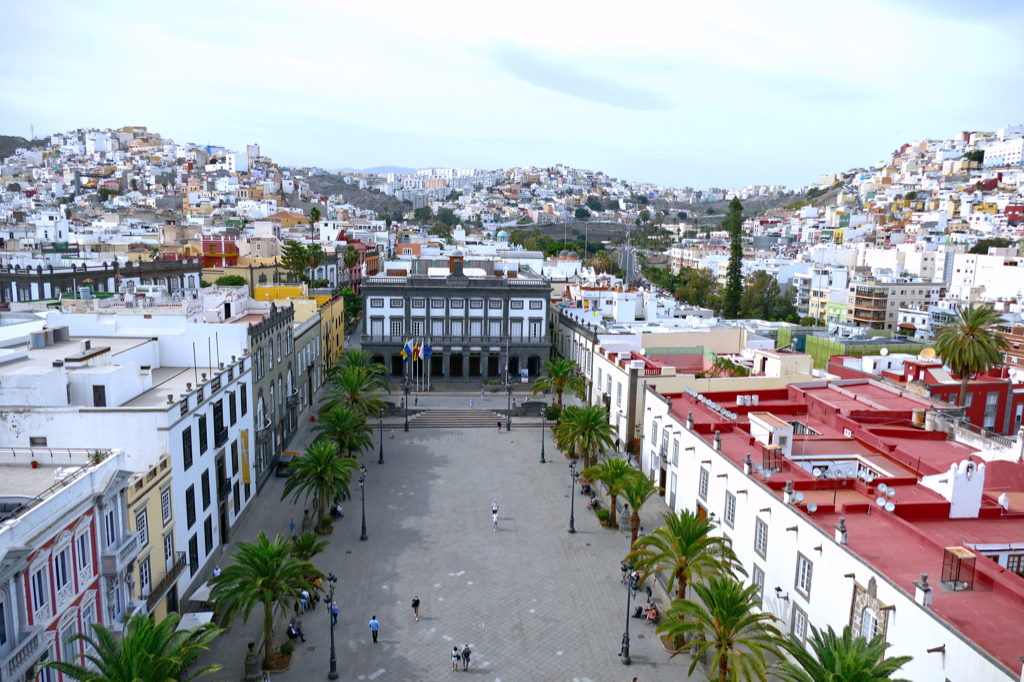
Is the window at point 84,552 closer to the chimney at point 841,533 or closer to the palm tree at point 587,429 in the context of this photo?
the chimney at point 841,533

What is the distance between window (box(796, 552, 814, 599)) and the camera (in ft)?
69.9

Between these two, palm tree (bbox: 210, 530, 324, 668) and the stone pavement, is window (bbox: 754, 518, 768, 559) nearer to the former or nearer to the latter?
the stone pavement

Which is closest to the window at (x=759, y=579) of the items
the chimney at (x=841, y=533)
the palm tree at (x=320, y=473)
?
the chimney at (x=841, y=533)

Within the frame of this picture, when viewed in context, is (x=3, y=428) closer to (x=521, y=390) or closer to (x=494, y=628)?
(x=494, y=628)

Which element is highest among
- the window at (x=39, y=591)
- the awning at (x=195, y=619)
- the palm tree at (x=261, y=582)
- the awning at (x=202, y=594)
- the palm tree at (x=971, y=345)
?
the palm tree at (x=971, y=345)

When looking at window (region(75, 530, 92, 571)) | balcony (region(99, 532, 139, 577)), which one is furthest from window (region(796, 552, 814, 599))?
window (region(75, 530, 92, 571))

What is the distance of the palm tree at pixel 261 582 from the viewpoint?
2200 cm

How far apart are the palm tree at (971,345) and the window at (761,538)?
88.7 feet

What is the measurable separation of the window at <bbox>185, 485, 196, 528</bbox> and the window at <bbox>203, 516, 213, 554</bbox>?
Result: 1.63 metres

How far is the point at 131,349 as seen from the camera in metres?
31.3

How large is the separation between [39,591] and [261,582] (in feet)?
21.4

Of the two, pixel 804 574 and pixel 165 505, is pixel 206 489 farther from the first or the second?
pixel 804 574

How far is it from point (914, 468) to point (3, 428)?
116ft

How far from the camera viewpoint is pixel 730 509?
27.2 m
